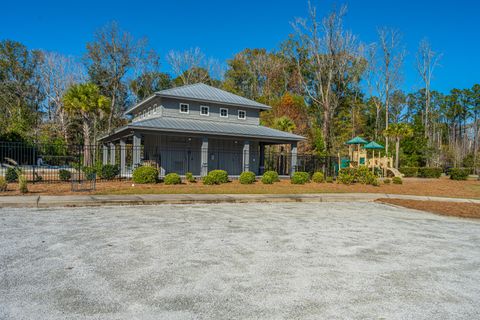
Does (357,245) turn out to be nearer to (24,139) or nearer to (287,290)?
(287,290)

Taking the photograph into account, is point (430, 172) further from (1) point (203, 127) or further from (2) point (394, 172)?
(1) point (203, 127)

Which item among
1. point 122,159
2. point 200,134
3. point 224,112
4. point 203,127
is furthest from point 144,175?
point 224,112

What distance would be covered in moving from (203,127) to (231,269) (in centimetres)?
1940

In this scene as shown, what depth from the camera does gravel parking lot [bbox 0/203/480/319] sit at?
360cm

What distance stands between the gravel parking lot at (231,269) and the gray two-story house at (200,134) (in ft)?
47.9

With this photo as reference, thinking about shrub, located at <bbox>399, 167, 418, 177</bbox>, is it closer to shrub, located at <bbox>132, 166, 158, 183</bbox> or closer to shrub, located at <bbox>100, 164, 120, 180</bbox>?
shrub, located at <bbox>132, 166, 158, 183</bbox>

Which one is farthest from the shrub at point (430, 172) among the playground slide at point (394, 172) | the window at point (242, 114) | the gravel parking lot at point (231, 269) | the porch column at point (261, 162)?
the gravel parking lot at point (231, 269)

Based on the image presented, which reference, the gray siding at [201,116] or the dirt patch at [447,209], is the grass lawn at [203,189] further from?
the gray siding at [201,116]

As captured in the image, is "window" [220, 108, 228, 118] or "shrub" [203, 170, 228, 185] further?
"window" [220, 108, 228, 118]

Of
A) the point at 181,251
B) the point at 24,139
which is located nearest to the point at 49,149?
the point at 24,139

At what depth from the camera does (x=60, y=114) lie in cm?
4416

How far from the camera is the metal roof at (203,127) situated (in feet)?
69.4

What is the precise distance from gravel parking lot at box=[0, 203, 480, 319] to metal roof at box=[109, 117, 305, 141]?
41.7ft

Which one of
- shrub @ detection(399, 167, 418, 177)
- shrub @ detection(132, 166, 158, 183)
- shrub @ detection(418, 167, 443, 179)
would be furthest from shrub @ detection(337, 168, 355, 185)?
shrub @ detection(399, 167, 418, 177)
